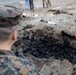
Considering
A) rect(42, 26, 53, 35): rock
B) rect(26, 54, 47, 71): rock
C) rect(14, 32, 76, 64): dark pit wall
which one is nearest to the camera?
rect(26, 54, 47, 71): rock

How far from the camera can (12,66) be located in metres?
1.80

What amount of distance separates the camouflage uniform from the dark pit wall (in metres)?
4.30

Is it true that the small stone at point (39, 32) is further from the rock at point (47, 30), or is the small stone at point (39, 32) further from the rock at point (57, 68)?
the rock at point (57, 68)

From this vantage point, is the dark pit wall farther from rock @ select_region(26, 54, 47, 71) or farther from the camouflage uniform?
the camouflage uniform

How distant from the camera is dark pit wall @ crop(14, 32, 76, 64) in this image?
20.7 feet

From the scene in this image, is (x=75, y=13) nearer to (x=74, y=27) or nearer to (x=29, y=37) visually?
(x=74, y=27)

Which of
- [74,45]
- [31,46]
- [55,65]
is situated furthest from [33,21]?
[55,65]

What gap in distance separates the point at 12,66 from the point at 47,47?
4.83 m

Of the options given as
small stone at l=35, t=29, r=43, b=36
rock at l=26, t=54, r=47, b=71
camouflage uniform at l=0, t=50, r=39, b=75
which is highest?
camouflage uniform at l=0, t=50, r=39, b=75

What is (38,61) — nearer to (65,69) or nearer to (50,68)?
(50,68)

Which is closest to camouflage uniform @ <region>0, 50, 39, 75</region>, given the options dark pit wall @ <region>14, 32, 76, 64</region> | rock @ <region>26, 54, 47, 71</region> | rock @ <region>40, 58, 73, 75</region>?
rock @ <region>40, 58, 73, 75</region>

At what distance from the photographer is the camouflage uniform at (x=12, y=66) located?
1.79 meters

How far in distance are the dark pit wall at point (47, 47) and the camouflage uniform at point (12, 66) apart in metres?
4.30

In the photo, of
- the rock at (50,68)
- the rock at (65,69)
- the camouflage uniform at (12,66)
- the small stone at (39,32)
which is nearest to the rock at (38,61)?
the rock at (50,68)
